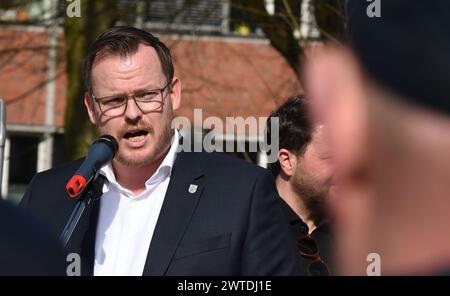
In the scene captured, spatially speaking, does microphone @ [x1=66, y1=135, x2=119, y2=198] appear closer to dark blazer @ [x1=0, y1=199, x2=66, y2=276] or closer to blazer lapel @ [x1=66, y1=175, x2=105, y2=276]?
blazer lapel @ [x1=66, y1=175, x2=105, y2=276]

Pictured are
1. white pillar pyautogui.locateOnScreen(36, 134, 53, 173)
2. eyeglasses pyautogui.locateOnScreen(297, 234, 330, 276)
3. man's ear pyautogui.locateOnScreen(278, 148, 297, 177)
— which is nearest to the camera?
eyeglasses pyautogui.locateOnScreen(297, 234, 330, 276)

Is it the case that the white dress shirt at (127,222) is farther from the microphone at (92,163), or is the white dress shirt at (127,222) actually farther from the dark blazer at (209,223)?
the microphone at (92,163)

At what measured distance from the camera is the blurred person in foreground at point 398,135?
2.92 ft

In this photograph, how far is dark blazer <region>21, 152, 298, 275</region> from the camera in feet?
9.19

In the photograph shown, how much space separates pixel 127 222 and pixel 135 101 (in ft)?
1.30

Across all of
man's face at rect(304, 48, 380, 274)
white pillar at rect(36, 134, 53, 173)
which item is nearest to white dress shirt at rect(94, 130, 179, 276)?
man's face at rect(304, 48, 380, 274)

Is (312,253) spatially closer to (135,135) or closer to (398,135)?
(135,135)

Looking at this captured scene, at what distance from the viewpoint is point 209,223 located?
2.91 metres

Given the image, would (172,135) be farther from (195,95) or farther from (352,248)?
(195,95)

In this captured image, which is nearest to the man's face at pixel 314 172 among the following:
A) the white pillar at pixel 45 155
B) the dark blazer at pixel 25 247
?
the dark blazer at pixel 25 247

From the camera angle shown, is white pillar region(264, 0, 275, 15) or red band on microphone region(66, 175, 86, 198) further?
white pillar region(264, 0, 275, 15)

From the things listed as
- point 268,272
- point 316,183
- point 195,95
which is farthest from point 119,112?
point 195,95

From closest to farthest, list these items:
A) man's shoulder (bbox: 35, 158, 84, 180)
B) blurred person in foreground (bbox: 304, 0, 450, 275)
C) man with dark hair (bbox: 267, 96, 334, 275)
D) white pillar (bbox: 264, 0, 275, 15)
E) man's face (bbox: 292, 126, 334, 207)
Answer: blurred person in foreground (bbox: 304, 0, 450, 275), man's shoulder (bbox: 35, 158, 84, 180), man with dark hair (bbox: 267, 96, 334, 275), man's face (bbox: 292, 126, 334, 207), white pillar (bbox: 264, 0, 275, 15)

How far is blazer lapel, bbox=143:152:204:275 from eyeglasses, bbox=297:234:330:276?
→ 21.3 inches
